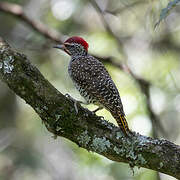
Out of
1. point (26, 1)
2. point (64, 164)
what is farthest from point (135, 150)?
point (26, 1)

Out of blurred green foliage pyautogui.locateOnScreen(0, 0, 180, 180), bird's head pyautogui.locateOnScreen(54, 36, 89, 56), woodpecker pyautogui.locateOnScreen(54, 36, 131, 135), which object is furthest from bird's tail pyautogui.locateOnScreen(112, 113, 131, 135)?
blurred green foliage pyautogui.locateOnScreen(0, 0, 180, 180)

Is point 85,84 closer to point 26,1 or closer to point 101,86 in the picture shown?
point 101,86

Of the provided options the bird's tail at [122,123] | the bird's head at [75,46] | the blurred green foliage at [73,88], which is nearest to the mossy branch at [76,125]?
the bird's tail at [122,123]

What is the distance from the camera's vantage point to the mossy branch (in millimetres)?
3252

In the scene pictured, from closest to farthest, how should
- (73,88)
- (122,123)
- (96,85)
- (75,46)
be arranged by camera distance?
(122,123) → (96,85) → (75,46) → (73,88)

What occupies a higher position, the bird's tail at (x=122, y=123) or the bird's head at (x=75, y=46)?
the bird's head at (x=75, y=46)

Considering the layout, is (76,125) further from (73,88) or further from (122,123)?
(73,88)

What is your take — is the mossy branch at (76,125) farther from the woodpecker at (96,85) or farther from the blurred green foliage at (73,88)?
the blurred green foliage at (73,88)

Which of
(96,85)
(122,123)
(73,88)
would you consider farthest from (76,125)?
(73,88)

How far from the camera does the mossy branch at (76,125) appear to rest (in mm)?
3252

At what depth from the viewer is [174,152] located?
3404mm

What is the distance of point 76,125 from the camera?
3.44 meters

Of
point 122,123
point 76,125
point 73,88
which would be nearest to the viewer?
point 76,125

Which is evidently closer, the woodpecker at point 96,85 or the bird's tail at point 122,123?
the bird's tail at point 122,123
